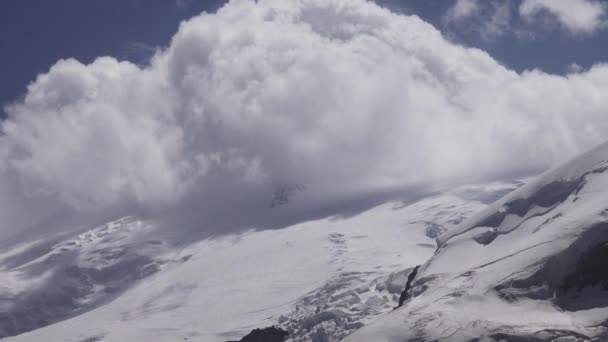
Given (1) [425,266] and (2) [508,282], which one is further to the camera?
(1) [425,266]

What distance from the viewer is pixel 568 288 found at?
11319 centimetres

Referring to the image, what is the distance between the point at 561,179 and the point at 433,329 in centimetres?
4994

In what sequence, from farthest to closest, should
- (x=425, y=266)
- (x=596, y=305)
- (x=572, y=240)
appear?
(x=425, y=266) < (x=572, y=240) < (x=596, y=305)

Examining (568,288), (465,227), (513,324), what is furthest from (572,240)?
(465,227)

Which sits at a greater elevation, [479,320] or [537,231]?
[537,231]

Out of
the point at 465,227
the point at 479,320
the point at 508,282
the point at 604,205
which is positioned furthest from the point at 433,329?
the point at 465,227

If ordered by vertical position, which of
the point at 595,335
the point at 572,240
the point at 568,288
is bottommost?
the point at 595,335

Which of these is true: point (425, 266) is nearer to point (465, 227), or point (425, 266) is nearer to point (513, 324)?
point (465, 227)

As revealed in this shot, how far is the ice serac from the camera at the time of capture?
10731 centimetres

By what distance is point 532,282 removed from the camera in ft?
378

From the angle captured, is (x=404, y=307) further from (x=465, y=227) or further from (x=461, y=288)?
(x=465, y=227)

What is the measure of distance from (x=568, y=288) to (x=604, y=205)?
16.4 meters

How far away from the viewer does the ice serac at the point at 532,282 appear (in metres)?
107

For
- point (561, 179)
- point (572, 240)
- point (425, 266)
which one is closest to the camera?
point (572, 240)
